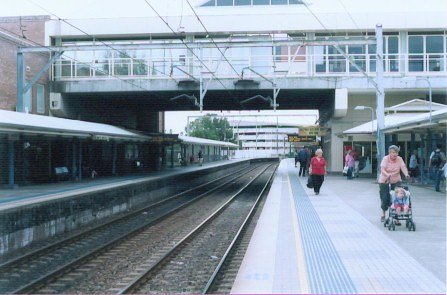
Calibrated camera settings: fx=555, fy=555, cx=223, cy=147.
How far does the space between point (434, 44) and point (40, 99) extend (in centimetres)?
2140

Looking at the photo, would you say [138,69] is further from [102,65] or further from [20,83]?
[20,83]

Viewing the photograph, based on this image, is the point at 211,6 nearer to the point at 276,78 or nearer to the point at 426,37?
the point at 276,78

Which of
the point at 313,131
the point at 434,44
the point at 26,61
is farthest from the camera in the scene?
the point at 313,131

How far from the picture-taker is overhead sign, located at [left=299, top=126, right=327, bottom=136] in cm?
3086

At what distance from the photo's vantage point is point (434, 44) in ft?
100

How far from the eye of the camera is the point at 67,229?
45.0 ft

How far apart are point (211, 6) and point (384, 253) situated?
30405 millimetres

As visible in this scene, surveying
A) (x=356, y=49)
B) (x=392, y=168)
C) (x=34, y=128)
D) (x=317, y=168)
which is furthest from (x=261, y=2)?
(x=392, y=168)

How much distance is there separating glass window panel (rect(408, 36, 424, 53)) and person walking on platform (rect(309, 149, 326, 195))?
15855mm

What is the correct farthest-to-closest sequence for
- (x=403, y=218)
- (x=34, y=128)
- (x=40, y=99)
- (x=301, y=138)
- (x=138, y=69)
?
(x=301, y=138)
(x=138, y=69)
(x=40, y=99)
(x=34, y=128)
(x=403, y=218)

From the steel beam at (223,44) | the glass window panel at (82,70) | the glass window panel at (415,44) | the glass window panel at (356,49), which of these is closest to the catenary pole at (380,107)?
the steel beam at (223,44)

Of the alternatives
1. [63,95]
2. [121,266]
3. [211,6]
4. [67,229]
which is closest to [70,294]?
[121,266]

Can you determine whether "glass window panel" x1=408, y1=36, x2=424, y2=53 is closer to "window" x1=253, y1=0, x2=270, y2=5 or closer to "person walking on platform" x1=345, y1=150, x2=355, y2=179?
"person walking on platform" x1=345, y1=150, x2=355, y2=179

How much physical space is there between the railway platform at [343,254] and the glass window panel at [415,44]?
739 inches
